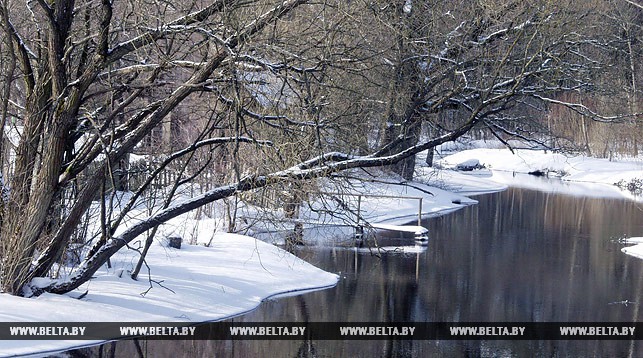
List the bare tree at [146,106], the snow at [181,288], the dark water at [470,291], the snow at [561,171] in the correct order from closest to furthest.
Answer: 1. the bare tree at [146,106]
2. the snow at [181,288]
3. the dark water at [470,291]
4. the snow at [561,171]

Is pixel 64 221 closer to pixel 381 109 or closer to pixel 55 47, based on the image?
pixel 55 47

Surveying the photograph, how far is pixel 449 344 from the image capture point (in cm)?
1137

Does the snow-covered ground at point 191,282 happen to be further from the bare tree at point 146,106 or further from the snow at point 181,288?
the bare tree at point 146,106

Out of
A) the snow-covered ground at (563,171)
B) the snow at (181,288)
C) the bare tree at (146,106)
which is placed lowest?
the snow at (181,288)

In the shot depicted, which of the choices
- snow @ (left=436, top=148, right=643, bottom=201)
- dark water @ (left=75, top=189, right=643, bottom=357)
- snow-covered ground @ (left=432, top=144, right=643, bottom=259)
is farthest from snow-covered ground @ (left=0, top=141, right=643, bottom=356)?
snow @ (left=436, top=148, right=643, bottom=201)

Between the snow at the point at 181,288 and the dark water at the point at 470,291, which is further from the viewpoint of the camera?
the dark water at the point at 470,291

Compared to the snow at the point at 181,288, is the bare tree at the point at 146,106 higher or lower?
higher

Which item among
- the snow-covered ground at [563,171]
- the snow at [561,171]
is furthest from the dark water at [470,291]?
the snow at [561,171]

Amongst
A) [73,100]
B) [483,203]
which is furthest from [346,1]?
[483,203]

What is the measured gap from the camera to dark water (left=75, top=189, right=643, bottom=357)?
10.9 meters

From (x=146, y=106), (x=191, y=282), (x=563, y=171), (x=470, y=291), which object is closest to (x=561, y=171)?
(x=563, y=171)

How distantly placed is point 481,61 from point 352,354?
8.30m

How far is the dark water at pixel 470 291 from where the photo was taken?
35.9ft

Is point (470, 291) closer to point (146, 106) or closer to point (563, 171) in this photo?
point (146, 106)
